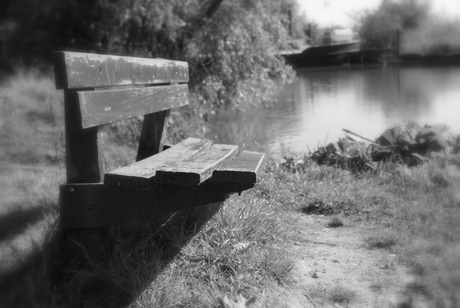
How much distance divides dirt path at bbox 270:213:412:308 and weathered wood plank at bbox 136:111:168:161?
1174 mm

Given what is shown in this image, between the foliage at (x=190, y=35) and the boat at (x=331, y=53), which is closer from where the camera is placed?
the foliage at (x=190, y=35)

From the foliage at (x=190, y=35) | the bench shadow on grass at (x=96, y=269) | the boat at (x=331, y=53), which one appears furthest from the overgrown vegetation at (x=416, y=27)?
the bench shadow on grass at (x=96, y=269)

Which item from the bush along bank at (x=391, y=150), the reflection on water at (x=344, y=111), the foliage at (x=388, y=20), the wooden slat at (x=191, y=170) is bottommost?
the reflection on water at (x=344, y=111)

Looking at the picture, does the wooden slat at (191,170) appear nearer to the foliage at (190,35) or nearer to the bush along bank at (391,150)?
the bush along bank at (391,150)

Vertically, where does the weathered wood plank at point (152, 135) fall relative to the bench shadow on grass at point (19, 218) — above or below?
above

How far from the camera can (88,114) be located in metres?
2.75

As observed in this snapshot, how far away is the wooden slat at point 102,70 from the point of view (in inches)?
103

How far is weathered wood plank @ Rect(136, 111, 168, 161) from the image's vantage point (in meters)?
4.15

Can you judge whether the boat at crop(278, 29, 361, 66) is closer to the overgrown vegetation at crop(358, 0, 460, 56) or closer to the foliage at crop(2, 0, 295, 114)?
the overgrown vegetation at crop(358, 0, 460, 56)

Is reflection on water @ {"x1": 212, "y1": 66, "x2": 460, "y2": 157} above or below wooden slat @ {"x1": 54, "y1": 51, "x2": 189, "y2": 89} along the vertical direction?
below

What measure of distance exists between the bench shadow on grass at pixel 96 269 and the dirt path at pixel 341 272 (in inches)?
28.4

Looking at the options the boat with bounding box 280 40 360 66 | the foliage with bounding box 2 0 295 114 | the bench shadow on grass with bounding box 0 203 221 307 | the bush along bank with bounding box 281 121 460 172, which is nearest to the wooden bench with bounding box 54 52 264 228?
the bench shadow on grass with bounding box 0 203 221 307

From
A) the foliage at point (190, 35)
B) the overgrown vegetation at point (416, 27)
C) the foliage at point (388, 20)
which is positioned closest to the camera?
the foliage at point (190, 35)

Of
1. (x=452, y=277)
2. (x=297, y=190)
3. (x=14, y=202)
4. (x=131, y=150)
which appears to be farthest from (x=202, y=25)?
(x=452, y=277)
